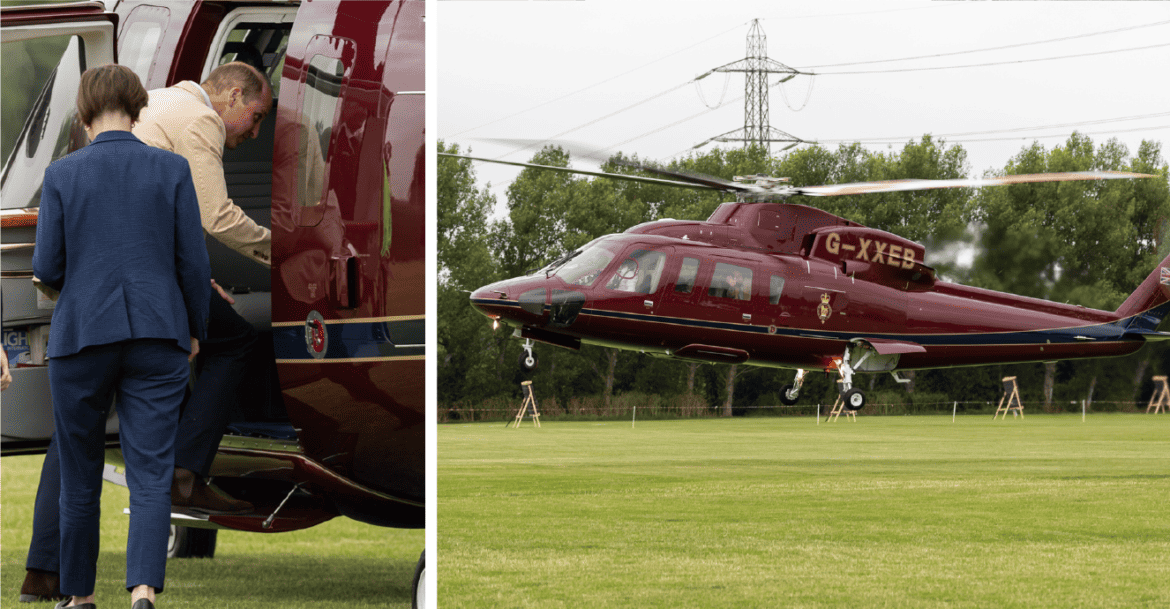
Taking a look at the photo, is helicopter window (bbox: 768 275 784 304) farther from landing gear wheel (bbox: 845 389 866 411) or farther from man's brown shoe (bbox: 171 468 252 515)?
man's brown shoe (bbox: 171 468 252 515)

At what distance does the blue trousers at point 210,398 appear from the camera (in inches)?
166

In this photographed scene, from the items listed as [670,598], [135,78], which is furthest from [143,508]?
[670,598]

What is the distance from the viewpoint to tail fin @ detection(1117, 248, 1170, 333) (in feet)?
50.7

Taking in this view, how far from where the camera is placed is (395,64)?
13.4 feet

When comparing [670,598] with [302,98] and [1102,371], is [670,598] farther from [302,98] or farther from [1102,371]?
[1102,371]

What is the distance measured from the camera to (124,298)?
3248 mm

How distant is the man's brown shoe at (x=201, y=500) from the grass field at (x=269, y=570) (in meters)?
0.80

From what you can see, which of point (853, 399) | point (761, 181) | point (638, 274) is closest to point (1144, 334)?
point (853, 399)

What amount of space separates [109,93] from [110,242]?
1.43 ft

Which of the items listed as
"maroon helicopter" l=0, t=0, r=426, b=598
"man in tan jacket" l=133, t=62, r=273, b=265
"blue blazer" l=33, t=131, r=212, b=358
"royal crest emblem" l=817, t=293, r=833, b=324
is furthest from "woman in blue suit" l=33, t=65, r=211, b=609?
"royal crest emblem" l=817, t=293, r=833, b=324

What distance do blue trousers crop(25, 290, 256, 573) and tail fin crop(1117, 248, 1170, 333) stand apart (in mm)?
13920

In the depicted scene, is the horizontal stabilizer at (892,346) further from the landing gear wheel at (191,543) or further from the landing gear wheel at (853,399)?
the landing gear wheel at (191,543)

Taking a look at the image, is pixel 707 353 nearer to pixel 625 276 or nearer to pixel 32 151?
pixel 625 276

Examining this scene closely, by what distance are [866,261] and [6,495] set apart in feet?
34.3
